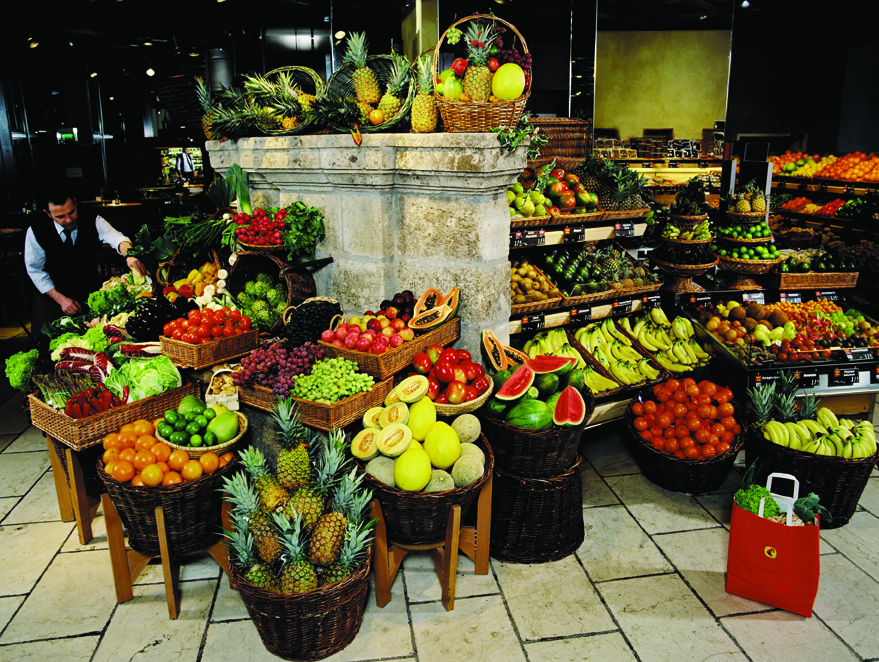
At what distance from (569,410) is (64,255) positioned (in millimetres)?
4327

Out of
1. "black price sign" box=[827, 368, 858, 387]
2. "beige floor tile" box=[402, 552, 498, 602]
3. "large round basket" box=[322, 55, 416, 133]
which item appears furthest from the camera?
"black price sign" box=[827, 368, 858, 387]

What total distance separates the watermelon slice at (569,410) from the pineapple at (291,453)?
49.9 inches

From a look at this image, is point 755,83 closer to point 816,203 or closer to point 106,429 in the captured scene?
point 816,203

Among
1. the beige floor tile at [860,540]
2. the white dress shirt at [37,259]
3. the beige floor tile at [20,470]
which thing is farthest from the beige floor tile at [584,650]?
the white dress shirt at [37,259]

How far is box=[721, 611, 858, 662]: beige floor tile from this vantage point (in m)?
2.54

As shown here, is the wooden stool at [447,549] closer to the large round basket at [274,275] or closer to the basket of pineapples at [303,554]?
the basket of pineapples at [303,554]

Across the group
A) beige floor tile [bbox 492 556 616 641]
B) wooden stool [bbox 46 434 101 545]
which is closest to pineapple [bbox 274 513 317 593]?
beige floor tile [bbox 492 556 616 641]

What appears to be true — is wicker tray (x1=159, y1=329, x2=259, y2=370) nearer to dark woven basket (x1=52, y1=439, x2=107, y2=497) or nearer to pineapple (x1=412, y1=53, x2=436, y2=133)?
dark woven basket (x1=52, y1=439, x2=107, y2=497)

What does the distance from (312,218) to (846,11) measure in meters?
12.7

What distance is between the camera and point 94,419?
9.89 feet

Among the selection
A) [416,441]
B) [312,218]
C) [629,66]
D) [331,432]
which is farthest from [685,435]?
[629,66]

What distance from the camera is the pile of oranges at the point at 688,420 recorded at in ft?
12.1

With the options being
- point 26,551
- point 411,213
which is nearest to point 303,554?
point 26,551

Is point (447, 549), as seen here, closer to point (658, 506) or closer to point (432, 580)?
point (432, 580)
